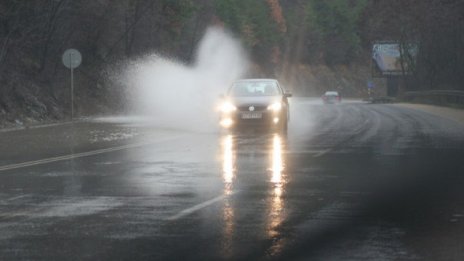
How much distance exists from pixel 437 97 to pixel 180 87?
19.5 meters

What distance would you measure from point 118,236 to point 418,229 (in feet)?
10.4

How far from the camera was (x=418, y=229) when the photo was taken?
9336 mm

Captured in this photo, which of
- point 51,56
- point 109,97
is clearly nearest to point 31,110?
point 51,56

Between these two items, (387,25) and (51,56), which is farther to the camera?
(387,25)

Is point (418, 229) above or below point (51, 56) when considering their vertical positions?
below

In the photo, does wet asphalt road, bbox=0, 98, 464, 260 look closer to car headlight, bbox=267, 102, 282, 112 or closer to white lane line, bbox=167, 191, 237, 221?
white lane line, bbox=167, 191, 237, 221

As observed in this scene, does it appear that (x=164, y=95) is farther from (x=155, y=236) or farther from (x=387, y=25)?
(x=155, y=236)

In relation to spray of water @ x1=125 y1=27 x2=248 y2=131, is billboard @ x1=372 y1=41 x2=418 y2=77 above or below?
above

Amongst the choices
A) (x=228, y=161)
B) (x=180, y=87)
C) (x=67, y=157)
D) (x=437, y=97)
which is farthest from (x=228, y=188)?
(x=437, y=97)

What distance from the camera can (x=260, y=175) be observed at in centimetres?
1479

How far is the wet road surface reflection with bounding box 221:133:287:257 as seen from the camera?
899cm

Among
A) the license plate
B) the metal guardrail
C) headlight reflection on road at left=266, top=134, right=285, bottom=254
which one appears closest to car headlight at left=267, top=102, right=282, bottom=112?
the license plate

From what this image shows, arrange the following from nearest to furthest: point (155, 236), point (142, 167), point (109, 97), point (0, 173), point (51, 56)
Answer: point (155, 236) < point (0, 173) < point (142, 167) < point (51, 56) < point (109, 97)

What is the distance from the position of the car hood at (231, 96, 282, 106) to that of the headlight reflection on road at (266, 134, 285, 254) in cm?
818
